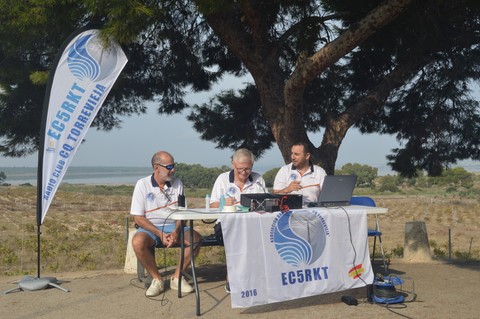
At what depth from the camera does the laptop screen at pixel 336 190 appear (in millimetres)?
5074

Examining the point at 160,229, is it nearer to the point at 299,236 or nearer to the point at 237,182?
the point at 237,182

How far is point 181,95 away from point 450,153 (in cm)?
462

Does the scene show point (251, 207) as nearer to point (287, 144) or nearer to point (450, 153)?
point (287, 144)

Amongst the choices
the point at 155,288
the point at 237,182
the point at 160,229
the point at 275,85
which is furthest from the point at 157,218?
the point at 275,85

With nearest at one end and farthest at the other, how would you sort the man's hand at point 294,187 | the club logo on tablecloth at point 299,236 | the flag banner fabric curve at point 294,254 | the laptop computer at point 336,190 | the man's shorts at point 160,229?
the flag banner fabric curve at point 294,254, the club logo on tablecloth at point 299,236, the laptop computer at point 336,190, the man's shorts at point 160,229, the man's hand at point 294,187

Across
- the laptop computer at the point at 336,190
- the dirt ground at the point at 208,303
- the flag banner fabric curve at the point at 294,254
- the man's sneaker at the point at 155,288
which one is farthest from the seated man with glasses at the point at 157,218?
the laptop computer at the point at 336,190

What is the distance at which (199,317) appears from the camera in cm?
449

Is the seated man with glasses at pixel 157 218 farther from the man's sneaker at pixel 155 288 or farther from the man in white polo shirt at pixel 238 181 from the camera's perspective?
the man in white polo shirt at pixel 238 181

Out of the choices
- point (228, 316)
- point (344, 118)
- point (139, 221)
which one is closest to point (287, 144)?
point (344, 118)

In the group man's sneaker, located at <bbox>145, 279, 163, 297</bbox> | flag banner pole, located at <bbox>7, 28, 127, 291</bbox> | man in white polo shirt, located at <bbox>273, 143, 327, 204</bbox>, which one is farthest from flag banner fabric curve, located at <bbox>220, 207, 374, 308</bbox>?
flag banner pole, located at <bbox>7, 28, 127, 291</bbox>

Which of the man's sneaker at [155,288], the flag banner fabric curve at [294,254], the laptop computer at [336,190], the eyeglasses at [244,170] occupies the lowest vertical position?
the man's sneaker at [155,288]

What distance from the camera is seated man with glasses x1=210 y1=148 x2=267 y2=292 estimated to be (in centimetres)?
545

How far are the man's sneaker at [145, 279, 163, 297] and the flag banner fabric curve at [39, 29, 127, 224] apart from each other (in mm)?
1308

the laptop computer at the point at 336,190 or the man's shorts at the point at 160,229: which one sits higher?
the laptop computer at the point at 336,190
